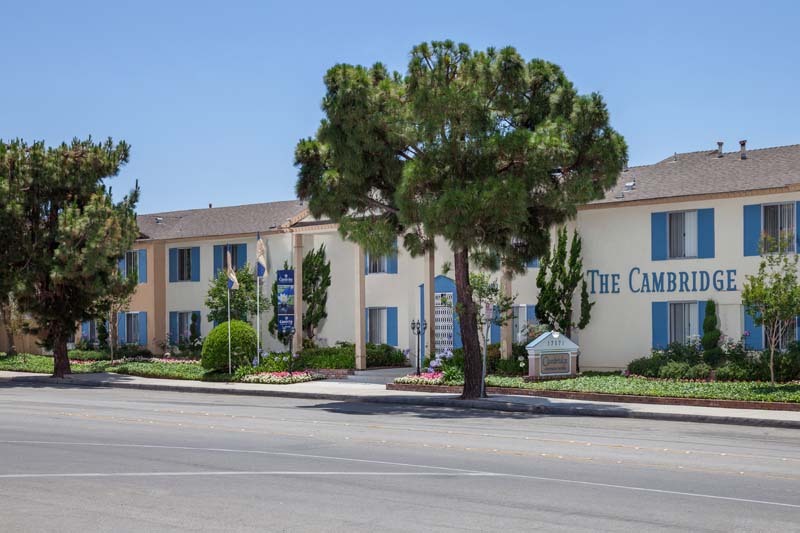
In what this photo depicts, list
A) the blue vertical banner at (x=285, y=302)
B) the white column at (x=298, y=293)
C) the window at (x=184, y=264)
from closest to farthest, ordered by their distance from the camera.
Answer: the blue vertical banner at (x=285, y=302) < the white column at (x=298, y=293) < the window at (x=184, y=264)

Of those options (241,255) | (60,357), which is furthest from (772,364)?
(60,357)

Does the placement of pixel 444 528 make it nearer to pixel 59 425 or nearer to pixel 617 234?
pixel 59 425

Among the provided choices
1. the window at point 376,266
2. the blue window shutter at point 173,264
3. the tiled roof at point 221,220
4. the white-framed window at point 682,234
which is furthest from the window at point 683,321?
the blue window shutter at point 173,264

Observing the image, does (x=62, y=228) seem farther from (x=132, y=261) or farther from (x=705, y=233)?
(x=705, y=233)

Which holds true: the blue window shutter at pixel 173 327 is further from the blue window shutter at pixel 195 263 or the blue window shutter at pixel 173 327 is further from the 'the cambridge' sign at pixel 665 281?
the 'the cambridge' sign at pixel 665 281

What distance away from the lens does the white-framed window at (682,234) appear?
30297 millimetres

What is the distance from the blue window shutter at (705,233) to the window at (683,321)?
4.97 ft

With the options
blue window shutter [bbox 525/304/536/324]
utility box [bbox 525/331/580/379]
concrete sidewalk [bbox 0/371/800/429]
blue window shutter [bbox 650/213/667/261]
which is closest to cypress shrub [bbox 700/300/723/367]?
blue window shutter [bbox 650/213/667/261]

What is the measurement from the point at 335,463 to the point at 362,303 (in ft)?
66.4

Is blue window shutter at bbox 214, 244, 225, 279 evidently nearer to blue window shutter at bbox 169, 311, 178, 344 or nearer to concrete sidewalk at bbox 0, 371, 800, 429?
blue window shutter at bbox 169, 311, 178, 344

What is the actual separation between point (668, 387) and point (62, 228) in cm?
2126

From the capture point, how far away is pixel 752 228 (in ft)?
95.0

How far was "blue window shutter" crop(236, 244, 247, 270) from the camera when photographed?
42.7 meters

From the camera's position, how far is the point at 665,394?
25484 millimetres
